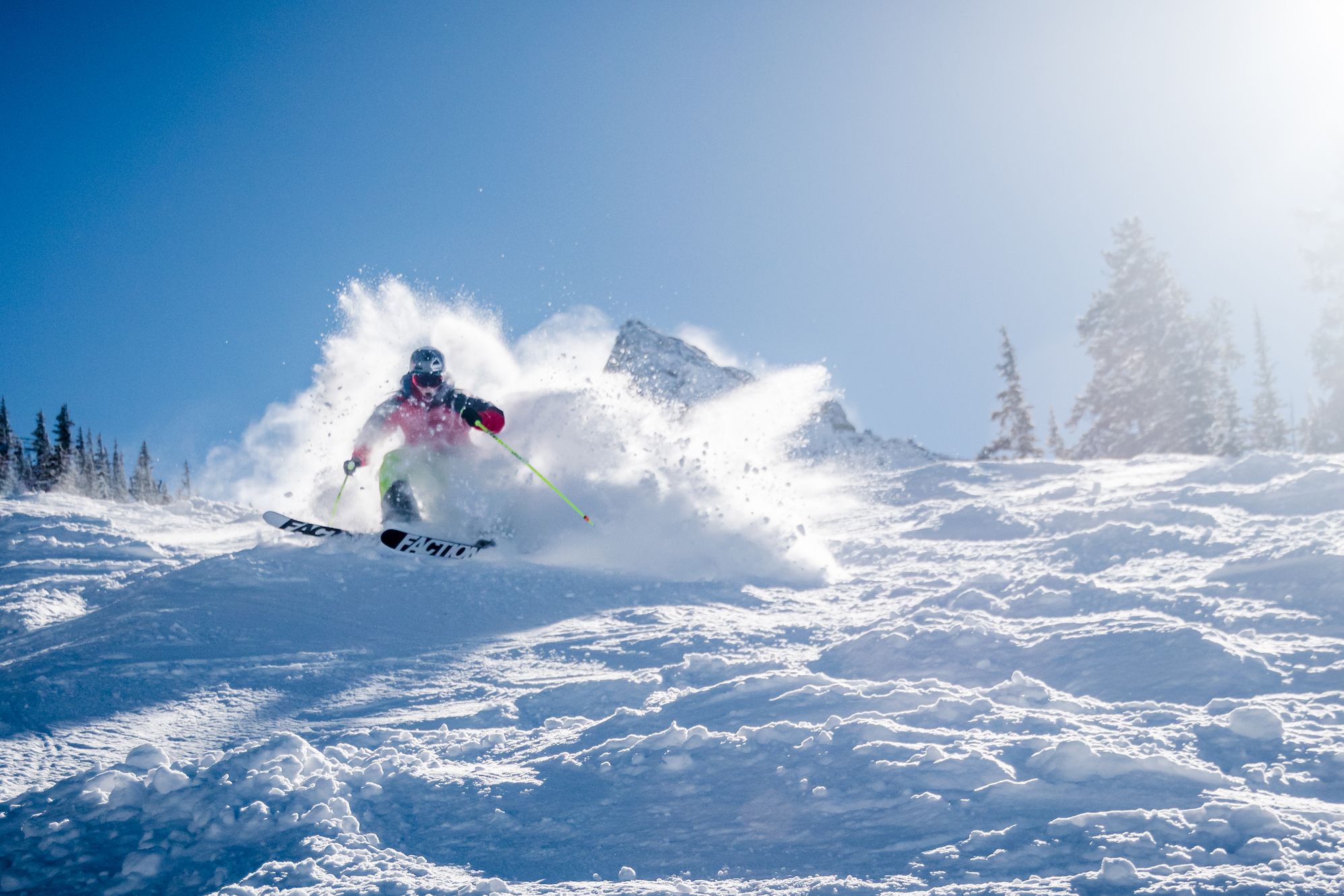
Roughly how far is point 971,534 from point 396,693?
8.18 metres

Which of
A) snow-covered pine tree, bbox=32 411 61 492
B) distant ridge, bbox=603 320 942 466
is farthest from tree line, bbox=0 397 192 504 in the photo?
distant ridge, bbox=603 320 942 466

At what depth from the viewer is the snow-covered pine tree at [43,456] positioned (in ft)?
149

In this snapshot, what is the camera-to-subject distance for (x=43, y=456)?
4597cm

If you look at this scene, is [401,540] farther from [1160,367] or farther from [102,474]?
[102,474]

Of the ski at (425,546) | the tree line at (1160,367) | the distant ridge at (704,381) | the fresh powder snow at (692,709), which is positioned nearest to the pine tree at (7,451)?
the distant ridge at (704,381)

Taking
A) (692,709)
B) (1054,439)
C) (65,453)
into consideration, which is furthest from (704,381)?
(692,709)

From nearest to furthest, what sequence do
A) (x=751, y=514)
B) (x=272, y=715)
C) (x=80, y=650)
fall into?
(x=272, y=715) → (x=80, y=650) → (x=751, y=514)

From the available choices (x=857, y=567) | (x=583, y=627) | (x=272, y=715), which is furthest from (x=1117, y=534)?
(x=272, y=715)

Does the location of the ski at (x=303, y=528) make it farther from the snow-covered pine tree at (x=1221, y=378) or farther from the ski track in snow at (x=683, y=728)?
the snow-covered pine tree at (x=1221, y=378)

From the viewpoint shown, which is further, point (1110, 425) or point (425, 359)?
point (1110, 425)

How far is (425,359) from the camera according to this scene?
10.5 meters

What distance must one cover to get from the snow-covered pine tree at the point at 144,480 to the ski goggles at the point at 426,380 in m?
60.3

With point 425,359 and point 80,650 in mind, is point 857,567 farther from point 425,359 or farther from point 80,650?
point 80,650

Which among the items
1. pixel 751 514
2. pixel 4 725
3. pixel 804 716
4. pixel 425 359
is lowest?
pixel 804 716
